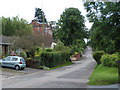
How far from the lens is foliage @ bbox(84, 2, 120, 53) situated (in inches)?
483

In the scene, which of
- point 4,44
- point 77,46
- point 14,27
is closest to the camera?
point 4,44

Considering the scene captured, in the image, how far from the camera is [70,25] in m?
60.9

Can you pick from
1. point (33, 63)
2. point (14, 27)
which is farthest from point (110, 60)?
point (14, 27)

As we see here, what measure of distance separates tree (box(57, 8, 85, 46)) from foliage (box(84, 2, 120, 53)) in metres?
43.9

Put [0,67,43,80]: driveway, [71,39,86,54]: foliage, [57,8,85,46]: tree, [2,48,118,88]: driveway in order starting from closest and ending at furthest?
1. [2,48,118,88]: driveway
2. [0,67,43,80]: driveway
3. [57,8,85,46]: tree
4. [71,39,86,54]: foliage

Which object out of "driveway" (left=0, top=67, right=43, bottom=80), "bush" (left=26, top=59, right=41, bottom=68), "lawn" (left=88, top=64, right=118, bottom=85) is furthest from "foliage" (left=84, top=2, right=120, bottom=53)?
"bush" (left=26, top=59, right=41, bottom=68)

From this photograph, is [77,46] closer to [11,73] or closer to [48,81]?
[11,73]

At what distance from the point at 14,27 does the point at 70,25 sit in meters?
18.1

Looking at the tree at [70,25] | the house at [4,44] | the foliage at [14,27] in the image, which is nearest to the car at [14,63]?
the house at [4,44]

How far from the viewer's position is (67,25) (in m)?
60.9

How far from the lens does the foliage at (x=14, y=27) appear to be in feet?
162

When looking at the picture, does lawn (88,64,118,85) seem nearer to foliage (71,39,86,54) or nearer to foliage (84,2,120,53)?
foliage (84,2,120,53)

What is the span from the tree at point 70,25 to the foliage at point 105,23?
1727 inches

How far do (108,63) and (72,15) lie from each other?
1426 inches
